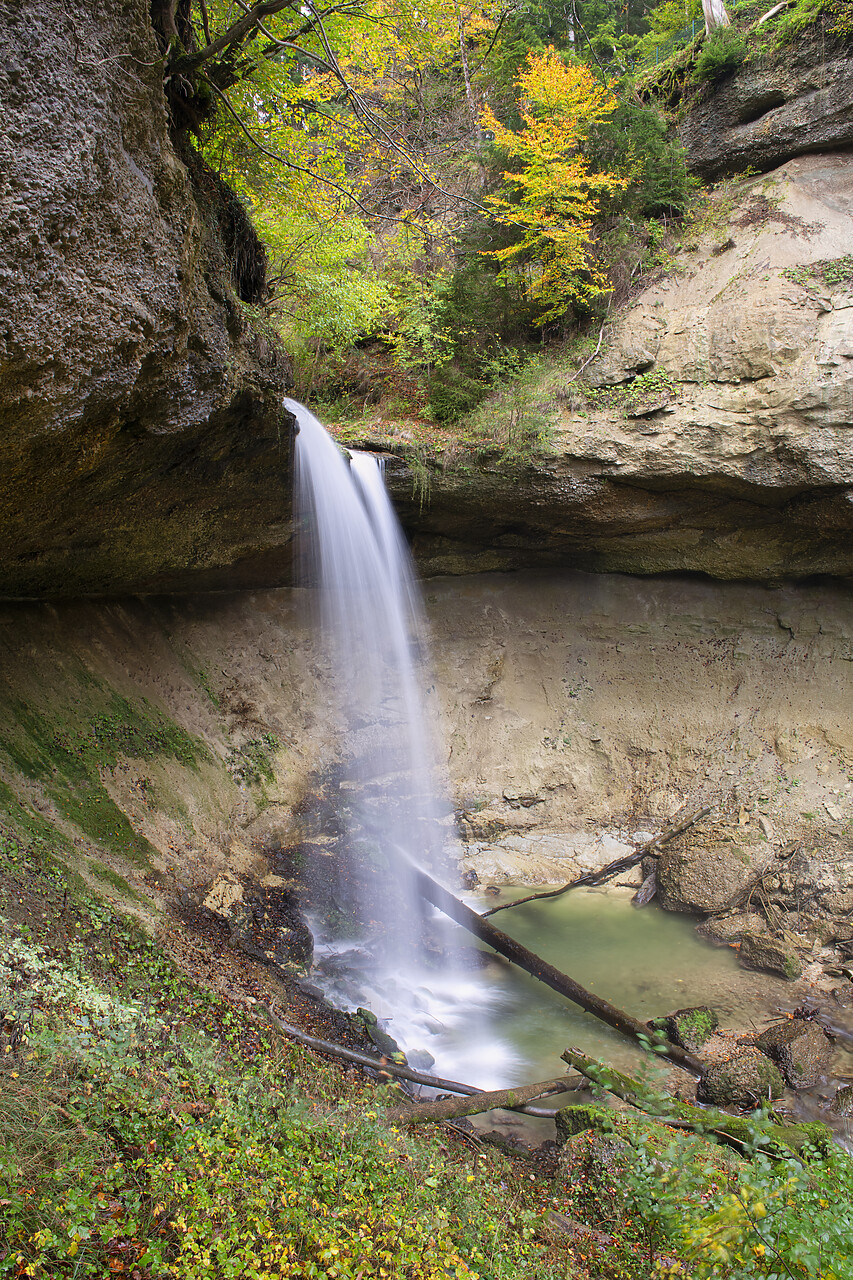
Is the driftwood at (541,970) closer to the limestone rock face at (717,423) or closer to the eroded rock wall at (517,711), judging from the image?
the eroded rock wall at (517,711)

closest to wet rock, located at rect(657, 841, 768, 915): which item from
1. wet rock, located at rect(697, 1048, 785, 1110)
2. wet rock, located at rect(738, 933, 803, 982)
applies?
wet rock, located at rect(738, 933, 803, 982)

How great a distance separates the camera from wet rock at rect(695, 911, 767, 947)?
9537mm

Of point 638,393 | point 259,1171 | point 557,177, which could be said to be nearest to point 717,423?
point 638,393

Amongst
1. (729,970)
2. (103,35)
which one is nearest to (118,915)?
(103,35)

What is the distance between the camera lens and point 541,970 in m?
8.30

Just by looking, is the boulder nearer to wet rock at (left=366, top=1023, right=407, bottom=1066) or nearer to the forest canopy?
wet rock at (left=366, top=1023, right=407, bottom=1066)

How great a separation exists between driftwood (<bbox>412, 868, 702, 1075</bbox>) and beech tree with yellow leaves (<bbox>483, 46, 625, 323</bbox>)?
9.32 metres

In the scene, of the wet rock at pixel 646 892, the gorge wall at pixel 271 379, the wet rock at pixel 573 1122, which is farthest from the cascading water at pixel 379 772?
the wet rock at pixel 646 892

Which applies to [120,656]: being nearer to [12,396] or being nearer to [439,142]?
[12,396]

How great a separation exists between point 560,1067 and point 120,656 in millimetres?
7546

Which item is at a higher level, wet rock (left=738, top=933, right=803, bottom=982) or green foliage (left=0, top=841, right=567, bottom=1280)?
green foliage (left=0, top=841, right=567, bottom=1280)

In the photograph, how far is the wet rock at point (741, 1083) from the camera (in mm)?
6660

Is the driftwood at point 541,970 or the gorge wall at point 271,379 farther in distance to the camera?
the driftwood at point 541,970

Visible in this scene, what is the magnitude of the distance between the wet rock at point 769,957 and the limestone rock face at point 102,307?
30.0 ft
